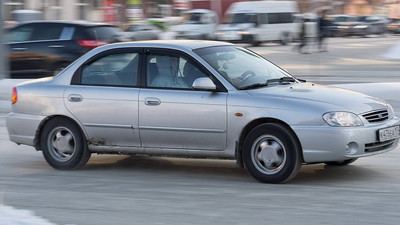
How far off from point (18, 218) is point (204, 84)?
8.01 feet

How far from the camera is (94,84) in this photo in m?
8.32

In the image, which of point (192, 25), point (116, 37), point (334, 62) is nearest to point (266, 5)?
point (192, 25)

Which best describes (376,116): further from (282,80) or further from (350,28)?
(350,28)

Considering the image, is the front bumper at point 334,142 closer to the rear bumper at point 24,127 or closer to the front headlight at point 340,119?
the front headlight at point 340,119

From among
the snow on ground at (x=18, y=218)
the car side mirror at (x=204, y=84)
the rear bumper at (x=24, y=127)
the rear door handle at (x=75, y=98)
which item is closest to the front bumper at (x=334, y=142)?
the car side mirror at (x=204, y=84)

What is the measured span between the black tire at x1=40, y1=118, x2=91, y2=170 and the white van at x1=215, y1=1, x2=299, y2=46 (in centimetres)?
3079

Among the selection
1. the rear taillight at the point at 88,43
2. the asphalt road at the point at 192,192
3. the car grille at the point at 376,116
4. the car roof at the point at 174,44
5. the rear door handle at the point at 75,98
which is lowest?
the asphalt road at the point at 192,192

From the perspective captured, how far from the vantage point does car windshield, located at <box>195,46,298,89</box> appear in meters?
7.75

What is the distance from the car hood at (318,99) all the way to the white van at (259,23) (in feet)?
103

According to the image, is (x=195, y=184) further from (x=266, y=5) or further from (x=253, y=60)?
(x=266, y=5)

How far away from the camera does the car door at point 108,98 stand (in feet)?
26.3

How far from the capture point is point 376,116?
7.44 meters

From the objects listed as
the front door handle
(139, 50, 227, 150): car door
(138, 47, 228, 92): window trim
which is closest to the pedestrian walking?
(138, 47, 228, 92): window trim

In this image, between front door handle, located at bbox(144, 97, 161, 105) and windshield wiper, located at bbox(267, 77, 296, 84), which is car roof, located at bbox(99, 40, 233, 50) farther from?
windshield wiper, located at bbox(267, 77, 296, 84)
